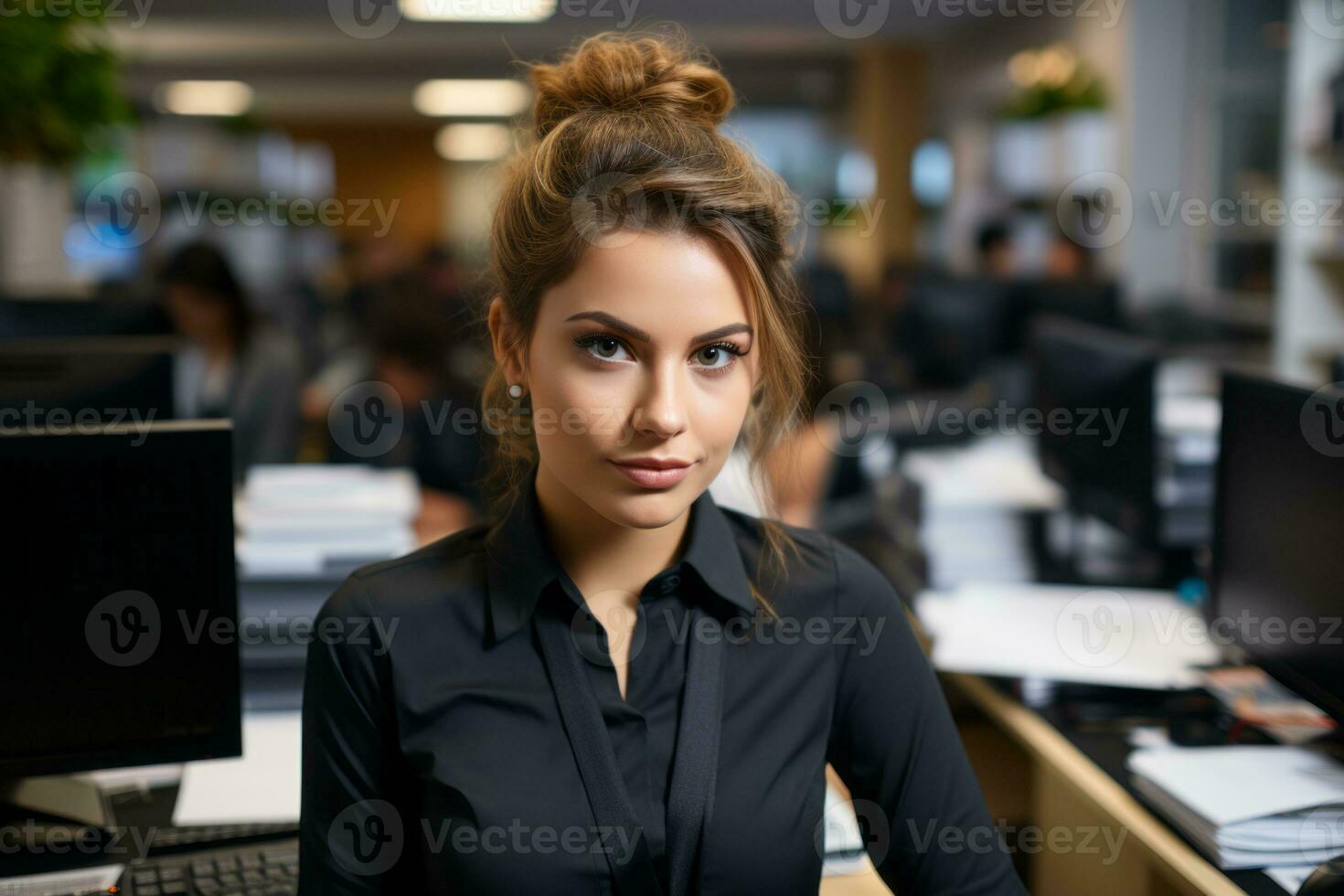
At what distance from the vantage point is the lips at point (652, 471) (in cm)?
119

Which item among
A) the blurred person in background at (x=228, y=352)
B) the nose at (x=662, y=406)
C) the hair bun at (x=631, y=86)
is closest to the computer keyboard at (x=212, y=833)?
the nose at (x=662, y=406)

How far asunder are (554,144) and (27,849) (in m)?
1.01

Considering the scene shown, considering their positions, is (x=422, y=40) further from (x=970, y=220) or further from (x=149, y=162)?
(x=970, y=220)

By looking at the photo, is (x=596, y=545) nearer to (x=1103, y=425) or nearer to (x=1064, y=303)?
(x=1103, y=425)

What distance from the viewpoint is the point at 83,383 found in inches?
78.2

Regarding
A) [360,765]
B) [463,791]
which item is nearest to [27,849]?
[360,765]

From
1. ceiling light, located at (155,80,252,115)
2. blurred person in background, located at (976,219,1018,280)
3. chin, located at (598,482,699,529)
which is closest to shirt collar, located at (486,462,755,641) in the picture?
chin, located at (598,482,699,529)

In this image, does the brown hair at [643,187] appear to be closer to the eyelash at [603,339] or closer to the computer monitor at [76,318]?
the eyelash at [603,339]

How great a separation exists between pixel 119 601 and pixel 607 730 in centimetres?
60

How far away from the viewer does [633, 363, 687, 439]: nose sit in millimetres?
1160


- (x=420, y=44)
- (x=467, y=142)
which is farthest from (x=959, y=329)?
(x=467, y=142)

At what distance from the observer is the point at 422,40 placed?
1027 centimetres

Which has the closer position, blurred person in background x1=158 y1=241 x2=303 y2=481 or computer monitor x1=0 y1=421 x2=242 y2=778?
computer monitor x1=0 y1=421 x2=242 y2=778

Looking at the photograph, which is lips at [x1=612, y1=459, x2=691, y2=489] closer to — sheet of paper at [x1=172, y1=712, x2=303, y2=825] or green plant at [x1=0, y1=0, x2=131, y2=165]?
sheet of paper at [x1=172, y1=712, x2=303, y2=825]
